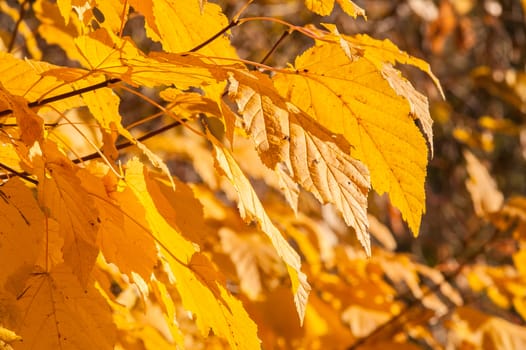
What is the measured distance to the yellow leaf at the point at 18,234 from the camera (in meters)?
0.66

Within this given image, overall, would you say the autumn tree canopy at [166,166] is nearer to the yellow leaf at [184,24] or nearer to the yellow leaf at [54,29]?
the yellow leaf at [184,24]

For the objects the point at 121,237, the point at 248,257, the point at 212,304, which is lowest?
the point at 248,257

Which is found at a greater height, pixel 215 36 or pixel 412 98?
pixel 215 36

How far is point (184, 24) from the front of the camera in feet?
2.47

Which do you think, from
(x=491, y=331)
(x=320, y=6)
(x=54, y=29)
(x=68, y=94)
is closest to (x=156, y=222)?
(x=68, y=94)

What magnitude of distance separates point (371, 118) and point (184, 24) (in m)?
0.21

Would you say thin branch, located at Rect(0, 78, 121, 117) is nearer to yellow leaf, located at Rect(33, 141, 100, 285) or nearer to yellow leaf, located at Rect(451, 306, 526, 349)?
yellow leaf, located at Rect(33, 141, 100, 285)

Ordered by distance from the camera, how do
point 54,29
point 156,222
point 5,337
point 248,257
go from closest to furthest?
point 5,337 < point 156,222 < point 54,29 < point 248,257

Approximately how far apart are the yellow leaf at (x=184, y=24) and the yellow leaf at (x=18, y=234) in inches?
8.0

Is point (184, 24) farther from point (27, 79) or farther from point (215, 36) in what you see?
point (27, 79)

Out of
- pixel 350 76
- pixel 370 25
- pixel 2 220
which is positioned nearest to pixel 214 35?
pixel 350 76

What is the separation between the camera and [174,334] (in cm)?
79

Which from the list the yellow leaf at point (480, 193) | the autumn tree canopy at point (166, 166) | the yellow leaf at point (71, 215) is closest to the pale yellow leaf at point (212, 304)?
the autumn tree canopy at point (166, 166)

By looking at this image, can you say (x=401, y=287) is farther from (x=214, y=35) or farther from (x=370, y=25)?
(x=214, y=35)
